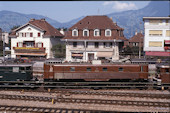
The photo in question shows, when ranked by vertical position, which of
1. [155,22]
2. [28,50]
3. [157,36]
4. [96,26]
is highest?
[155,22]

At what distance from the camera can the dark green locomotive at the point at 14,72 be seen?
2183cm

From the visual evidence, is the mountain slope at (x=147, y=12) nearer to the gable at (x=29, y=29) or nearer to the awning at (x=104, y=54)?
the awning at (x=104, y=54)

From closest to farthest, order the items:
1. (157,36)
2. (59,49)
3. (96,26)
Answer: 1. (157,36)
2. (96,26)
3. (59,49)

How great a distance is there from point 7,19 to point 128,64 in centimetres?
1250

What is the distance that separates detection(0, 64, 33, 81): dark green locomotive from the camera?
2183cm

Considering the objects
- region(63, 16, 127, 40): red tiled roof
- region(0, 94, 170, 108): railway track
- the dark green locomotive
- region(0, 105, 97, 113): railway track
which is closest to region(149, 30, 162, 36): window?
region(63, 16, 127, 40): red tiled roof

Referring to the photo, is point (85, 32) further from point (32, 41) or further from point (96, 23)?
point (32, 41)

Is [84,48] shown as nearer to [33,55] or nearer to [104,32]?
[104,32]

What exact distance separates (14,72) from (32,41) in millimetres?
19466

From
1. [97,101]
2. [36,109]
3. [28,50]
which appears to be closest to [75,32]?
[28,50]

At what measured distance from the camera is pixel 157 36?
35656 millimetres

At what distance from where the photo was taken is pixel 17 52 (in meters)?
40.4

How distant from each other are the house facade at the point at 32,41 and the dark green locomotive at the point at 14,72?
17.5 m

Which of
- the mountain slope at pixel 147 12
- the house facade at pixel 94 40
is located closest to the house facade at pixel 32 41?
the house facade at pixel 94 40
